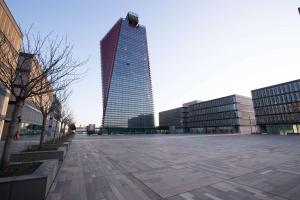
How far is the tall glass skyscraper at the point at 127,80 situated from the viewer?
126875 millimetres

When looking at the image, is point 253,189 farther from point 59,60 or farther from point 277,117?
point 277,117

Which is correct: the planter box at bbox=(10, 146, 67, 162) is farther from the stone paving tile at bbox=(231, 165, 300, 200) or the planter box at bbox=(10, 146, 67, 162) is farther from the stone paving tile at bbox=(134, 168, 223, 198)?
the stone paving tile at bbox=(231, 165, 300, 200)

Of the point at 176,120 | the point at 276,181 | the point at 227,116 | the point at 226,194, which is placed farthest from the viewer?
the point at 176,120

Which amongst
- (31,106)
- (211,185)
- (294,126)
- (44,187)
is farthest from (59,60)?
(294,126)

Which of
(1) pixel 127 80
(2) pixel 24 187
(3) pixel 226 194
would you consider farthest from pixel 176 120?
(2) pixel 24 187

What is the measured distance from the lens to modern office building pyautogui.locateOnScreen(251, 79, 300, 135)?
5947 centimetres

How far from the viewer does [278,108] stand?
64938 millimetres

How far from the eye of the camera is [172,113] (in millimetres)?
Answer: 139875

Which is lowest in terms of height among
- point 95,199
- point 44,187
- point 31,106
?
point 95,199

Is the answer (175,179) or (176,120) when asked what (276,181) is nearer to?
(175,179)

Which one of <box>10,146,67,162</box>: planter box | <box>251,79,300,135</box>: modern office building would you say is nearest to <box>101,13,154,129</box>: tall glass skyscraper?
<box>251,79,300,135</box>: modern office building

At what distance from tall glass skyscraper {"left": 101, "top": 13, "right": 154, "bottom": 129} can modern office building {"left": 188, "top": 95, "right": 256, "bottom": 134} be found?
50396 mm

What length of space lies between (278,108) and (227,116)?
27567 mm

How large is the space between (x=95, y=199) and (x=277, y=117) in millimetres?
80117
